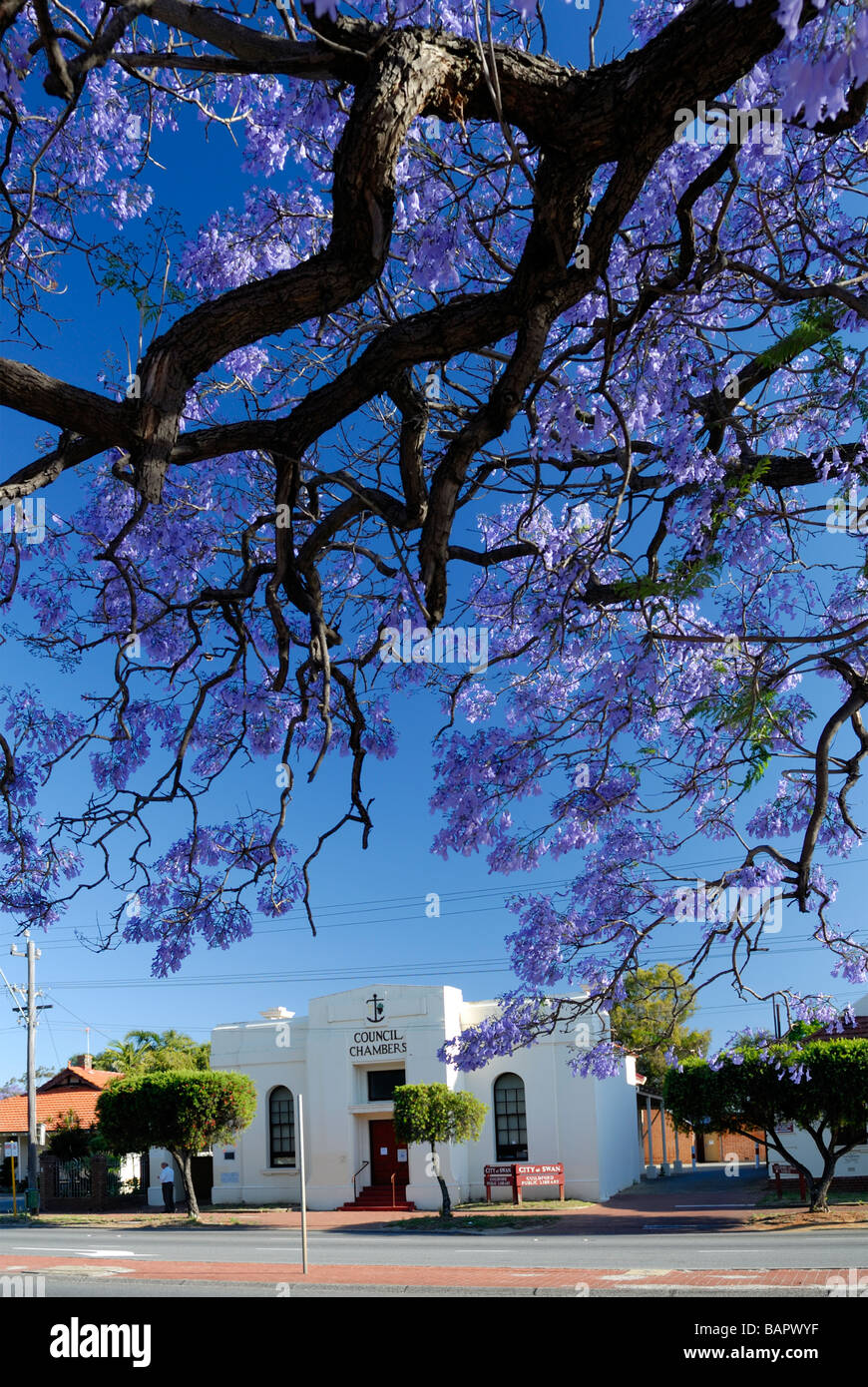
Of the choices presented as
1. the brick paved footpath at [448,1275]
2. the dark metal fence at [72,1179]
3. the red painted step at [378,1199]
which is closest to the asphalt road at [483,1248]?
the brick paved footpath at [448,1275]

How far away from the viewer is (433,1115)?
27062 mm

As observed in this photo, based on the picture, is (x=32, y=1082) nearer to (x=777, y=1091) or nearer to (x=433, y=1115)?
(x=433, y=1115)

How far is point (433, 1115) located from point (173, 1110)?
6.94m

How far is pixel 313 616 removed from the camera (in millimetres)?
6051

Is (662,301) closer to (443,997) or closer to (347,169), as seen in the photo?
(347,169)

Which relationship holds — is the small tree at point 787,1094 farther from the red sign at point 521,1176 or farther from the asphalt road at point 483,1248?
the red sign at point 521,1176

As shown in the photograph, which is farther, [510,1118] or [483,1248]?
[510,1118]

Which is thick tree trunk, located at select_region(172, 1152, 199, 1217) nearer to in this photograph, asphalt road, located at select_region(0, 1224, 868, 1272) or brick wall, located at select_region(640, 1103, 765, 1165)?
asphalt road, located at select_region(0, 1224, 868, 1272)

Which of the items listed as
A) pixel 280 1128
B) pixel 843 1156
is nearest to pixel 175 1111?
pixel 280 1128

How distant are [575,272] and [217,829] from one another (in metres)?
5.38

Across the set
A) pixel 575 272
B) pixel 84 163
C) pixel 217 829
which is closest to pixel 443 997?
pixel 217 829

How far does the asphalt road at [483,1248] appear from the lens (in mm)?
14523

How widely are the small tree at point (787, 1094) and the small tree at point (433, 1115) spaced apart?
15.9 ft

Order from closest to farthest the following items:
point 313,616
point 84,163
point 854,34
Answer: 1. point 854,34
2. point 313,616
3. point 84,163
